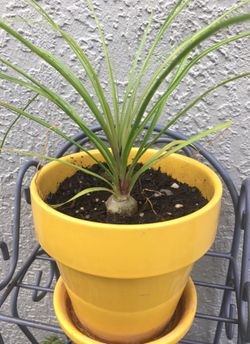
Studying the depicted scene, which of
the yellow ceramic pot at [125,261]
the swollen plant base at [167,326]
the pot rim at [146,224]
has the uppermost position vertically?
the pot rim at [146,224]

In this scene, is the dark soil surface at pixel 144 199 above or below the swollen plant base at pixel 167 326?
above

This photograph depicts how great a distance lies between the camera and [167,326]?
1.91 feet

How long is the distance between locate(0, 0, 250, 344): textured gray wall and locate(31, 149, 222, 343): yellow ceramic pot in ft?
0.47

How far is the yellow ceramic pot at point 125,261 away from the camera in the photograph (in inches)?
17.1

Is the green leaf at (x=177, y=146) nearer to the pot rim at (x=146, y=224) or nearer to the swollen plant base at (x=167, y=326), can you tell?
the pot rim at (x=146, y=224)

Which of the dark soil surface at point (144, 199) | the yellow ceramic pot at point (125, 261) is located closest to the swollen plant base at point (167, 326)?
the yellow ceramic pot at point (125, 261)

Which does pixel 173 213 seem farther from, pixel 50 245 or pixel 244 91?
pixel 244 91

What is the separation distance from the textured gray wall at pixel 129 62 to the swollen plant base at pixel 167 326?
0.61 ft

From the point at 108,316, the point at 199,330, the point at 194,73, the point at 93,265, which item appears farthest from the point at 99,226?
the point at 199,330

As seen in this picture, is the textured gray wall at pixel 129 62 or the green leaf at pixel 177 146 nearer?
the green leaf at pixel 177 146

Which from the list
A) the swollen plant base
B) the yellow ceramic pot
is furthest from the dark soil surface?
the swollen plant base

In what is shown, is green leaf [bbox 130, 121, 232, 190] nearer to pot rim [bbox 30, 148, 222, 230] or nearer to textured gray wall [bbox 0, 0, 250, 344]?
pot rim [bbox 30, 148, 222, 230]

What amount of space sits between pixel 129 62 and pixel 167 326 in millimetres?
419

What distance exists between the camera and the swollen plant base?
524 millimetres
